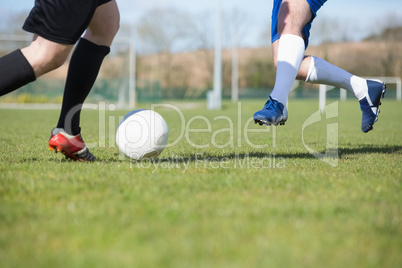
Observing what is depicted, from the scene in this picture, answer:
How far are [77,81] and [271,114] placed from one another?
4.57 feet

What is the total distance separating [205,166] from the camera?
320 centimetres

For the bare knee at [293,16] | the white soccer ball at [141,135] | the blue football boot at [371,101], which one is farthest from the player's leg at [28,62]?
the blue football boot at [371,101]

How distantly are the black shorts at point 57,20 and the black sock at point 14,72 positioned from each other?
8.0 inches

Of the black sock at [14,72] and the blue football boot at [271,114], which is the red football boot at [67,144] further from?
the blue football boot at [271,114]

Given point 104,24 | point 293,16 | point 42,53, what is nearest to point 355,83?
point 293,16

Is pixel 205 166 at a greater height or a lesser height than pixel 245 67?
lesser

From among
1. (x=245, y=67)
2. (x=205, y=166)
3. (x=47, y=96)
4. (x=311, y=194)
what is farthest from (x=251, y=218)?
(x=245, y=67)

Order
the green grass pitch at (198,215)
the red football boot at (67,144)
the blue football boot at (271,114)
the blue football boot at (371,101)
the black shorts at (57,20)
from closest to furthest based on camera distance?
1. the green grass pitch at (198,215)
2. the black shorts at (57,20)
3. the blue football boot at (271,114)
4. the red football boot at (67,144)
5. the blue football boot at (371,101)

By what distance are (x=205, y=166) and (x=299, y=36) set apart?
126 cm

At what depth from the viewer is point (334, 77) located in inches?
146

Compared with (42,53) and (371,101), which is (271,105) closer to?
(371,101)

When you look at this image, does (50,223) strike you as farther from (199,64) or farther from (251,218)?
(199,64)

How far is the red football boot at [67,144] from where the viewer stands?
3.15 m

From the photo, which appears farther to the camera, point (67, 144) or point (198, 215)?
point (67, 144)
